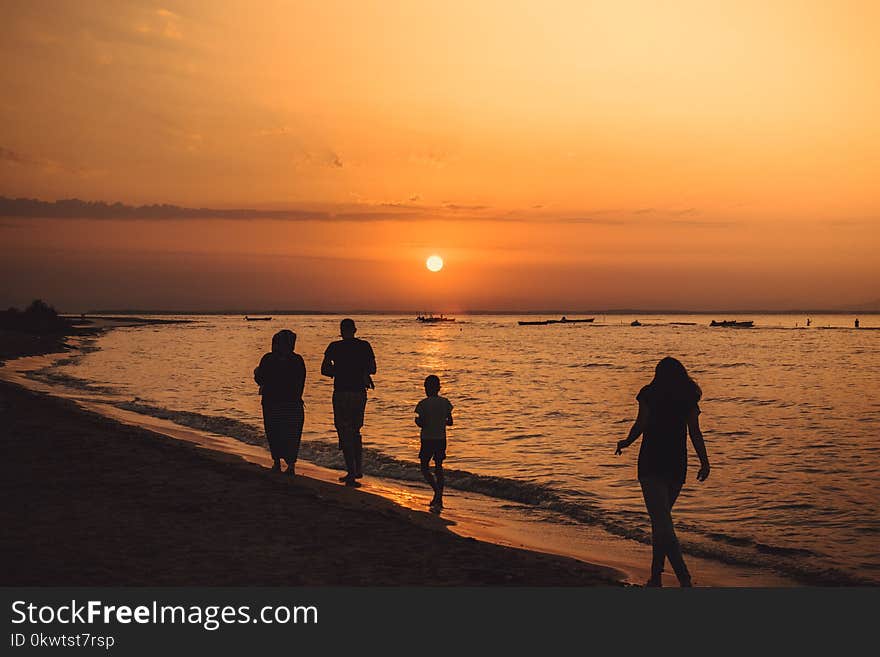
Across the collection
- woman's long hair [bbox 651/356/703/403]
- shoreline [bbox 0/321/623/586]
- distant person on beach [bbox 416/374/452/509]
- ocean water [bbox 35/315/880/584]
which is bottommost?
ocean water [bbox 35/315/880/584]

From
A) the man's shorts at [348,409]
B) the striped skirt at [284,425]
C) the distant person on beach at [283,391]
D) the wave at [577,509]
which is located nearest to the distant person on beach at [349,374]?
the man's shorts at [348,409]

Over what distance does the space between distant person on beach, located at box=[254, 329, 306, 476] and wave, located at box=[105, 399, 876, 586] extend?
9.46ft

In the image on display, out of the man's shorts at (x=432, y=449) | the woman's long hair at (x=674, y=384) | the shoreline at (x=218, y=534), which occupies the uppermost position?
the woman's long hair at (x=674, y=384)

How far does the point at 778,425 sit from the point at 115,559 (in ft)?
73.1

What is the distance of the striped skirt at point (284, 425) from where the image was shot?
12539mm

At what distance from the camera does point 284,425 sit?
41.6ft

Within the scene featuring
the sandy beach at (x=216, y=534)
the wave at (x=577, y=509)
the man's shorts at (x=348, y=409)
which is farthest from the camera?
the man's shorts at (x=348, y=409)

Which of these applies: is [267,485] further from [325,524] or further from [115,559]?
[115,559]

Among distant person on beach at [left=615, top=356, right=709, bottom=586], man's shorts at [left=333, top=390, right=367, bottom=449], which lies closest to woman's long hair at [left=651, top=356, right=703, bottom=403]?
distant person on beach at [left=615, top=356, right=709, bottom=586]

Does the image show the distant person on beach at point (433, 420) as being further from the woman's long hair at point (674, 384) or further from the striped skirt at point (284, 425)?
the woman's long hair at point (674, 384)

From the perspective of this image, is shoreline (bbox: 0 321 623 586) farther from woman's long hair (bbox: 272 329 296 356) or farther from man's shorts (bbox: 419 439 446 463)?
woman's long hair (bbox: 272 329 296 356)

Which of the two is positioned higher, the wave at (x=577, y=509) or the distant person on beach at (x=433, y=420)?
the distant person on beach at (x=433, y=420)

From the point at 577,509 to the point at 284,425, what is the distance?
4871mm

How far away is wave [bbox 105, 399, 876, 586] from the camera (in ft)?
30.7
